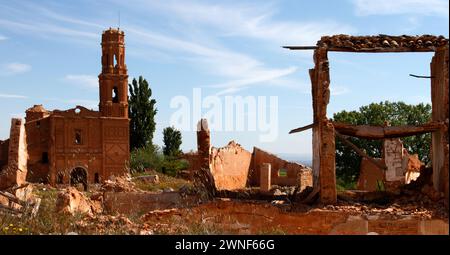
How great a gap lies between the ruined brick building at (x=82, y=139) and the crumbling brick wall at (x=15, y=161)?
1772 centimetres

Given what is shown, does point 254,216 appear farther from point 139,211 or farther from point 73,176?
point 73,176

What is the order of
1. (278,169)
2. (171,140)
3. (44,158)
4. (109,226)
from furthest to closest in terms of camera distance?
(171,140) → (44,158) → (278,169) → (109,226)

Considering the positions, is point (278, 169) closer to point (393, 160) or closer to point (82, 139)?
point (393, 160)

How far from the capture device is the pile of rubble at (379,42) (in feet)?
41.0

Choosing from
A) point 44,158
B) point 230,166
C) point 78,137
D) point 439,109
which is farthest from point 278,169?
point 44,158

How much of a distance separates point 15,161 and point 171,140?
30696 millimetres

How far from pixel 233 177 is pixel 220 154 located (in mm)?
1563

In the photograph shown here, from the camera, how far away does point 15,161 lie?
2364cm

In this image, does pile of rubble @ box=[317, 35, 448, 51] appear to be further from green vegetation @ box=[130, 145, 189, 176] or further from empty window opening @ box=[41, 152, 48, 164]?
empty window opening @ box=[41, 152, 48, 164]

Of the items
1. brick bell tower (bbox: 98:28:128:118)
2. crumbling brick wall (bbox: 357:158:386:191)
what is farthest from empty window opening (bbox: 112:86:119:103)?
crumbling brick wall (bbox: 357:158:386:191)

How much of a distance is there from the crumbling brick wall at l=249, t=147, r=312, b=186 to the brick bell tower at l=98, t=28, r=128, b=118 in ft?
84.0

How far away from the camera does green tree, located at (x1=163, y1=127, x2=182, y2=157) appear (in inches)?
2112

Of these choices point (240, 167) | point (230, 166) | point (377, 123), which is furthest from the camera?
point (377, 123)
